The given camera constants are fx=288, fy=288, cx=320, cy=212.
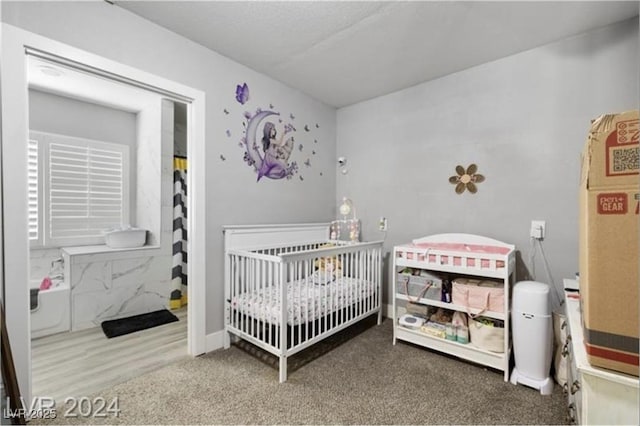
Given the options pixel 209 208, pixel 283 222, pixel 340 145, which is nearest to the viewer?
pixel 209 208

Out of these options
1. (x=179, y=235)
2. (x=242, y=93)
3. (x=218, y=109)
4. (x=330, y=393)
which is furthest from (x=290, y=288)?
(x=179, y=235)

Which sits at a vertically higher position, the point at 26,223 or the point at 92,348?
the point at 26,223

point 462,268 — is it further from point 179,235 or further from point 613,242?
point 179,235

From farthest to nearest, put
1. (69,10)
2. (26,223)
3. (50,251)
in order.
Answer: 1. (50,251)
2. (69,10)
3. (26,223)

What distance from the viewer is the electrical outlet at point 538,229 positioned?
212 cm

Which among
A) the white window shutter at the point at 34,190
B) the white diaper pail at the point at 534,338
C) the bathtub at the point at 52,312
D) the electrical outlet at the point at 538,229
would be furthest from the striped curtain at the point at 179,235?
the electrical outlet at the point at 538,229

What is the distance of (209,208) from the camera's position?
2213 mm

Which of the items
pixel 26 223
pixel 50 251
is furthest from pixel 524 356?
pixel 50 251

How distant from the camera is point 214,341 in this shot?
2238 mm

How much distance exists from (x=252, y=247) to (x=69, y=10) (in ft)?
5.97

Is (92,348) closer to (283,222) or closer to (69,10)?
(283,222)

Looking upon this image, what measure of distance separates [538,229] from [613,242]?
1.61 meters

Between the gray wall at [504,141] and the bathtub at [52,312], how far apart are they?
2941 millimetres

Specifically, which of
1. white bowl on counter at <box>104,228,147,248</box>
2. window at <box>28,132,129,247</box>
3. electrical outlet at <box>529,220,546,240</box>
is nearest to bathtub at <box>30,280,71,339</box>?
white bowl on counter at <box>104,228,147,248</box>
